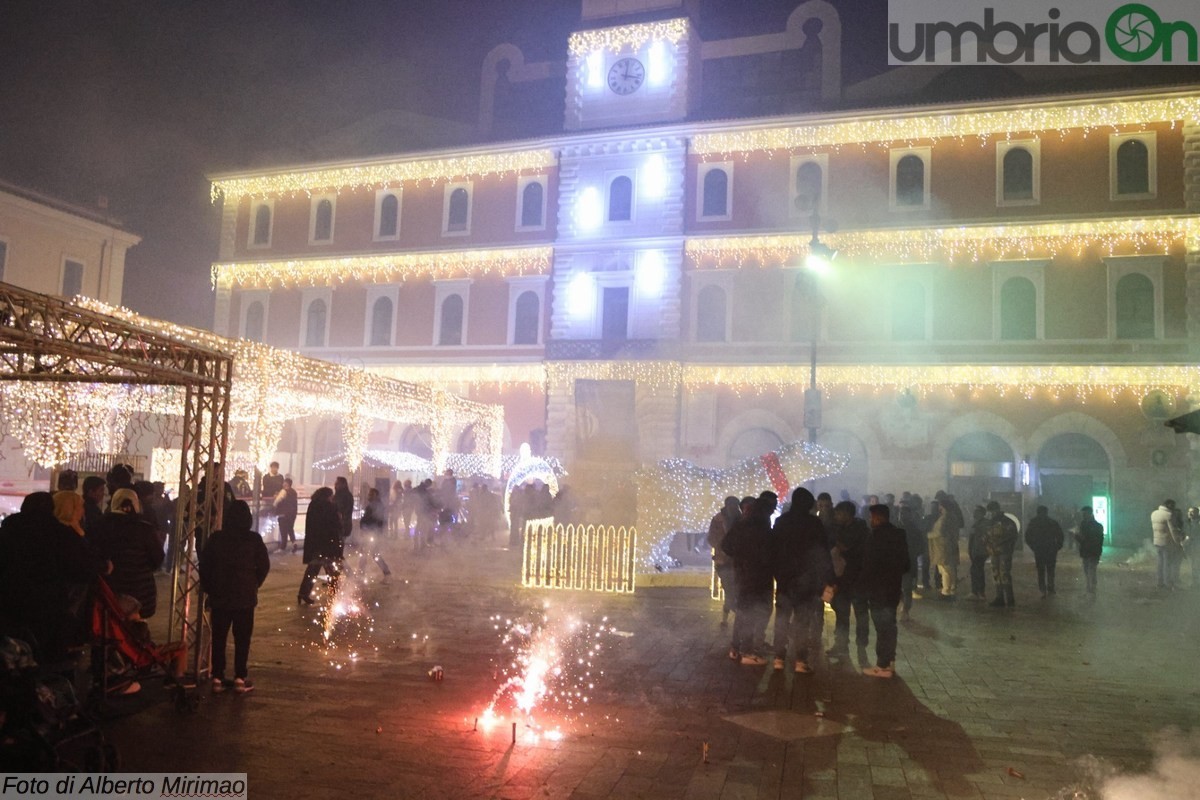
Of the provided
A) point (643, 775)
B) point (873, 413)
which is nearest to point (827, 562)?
point (643, 775)

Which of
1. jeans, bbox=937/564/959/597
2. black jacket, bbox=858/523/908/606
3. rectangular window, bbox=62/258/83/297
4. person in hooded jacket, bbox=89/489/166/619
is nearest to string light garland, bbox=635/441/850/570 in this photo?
jeans, bbox=937/564/959/597

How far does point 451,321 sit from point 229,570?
2388cm

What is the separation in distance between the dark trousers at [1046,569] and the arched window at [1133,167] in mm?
14894

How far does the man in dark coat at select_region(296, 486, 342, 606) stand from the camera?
11.0 m

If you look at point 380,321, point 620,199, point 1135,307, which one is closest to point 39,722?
point 620,199

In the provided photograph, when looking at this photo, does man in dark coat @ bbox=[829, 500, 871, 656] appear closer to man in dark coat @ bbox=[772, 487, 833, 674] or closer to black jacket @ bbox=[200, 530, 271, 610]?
man in dark coat @ bbox=[772, 487, 833, 674]

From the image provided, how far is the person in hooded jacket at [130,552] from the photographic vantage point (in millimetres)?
6570

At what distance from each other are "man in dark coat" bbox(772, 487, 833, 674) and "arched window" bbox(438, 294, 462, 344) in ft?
75.4

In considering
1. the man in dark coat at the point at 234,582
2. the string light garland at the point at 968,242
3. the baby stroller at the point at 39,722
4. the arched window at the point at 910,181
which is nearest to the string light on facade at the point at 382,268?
the string light garland at the point at 968,242

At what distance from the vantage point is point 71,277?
3375cm

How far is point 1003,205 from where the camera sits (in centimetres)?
2400

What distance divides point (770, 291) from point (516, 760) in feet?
72.6

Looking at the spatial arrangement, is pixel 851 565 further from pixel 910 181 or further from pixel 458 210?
pixel 458 210

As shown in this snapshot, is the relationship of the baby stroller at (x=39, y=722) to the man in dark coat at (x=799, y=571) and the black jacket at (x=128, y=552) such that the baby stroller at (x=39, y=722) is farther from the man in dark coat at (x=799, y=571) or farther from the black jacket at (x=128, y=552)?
the man in dark coat at (x=799, y=571)
